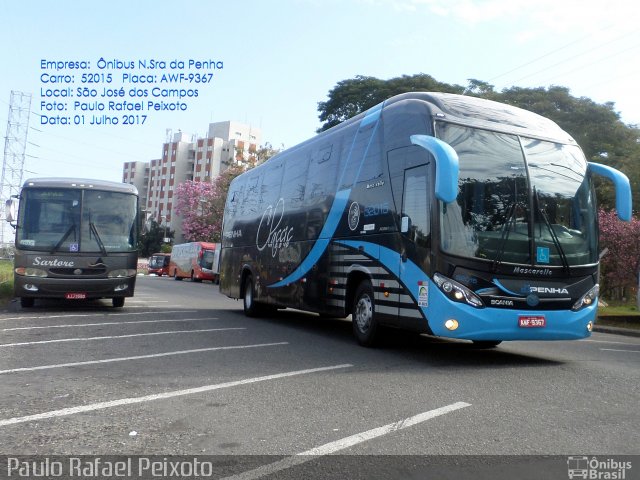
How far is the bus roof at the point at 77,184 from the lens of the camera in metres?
14.8

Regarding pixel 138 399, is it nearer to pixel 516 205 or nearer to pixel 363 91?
pixel 516 205

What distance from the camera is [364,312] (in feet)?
31.8

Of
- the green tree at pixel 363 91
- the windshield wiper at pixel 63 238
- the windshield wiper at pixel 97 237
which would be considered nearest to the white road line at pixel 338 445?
→ the windshield wiper at pixel 97 237

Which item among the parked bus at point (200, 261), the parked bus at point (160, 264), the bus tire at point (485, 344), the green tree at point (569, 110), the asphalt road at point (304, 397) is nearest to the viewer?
the asphalt road at point (304, 397)

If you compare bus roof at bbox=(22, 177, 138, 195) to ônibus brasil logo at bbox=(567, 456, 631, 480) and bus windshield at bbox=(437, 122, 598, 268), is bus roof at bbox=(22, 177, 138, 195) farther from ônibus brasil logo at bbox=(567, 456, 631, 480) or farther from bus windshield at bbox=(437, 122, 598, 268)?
ônibus brasil logo at bbox=(567, 456, 631, 480)

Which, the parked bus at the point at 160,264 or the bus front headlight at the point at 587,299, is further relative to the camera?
the parked bus at the point at 160,264

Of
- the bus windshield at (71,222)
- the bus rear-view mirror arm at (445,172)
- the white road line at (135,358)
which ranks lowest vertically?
the white road line at (135,358)

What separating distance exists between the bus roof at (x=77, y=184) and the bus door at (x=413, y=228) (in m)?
8.86

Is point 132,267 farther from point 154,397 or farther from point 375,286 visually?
point 154,397

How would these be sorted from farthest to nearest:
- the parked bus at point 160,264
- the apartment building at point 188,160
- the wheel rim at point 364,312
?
the apartment building at point 188,160
the parked bus at point 160,264
the wheel rim at point 364,312

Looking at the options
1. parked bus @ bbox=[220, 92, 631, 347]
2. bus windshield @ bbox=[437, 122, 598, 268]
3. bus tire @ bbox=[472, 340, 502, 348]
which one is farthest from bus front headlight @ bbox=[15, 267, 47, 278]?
bus windshield @ bbox=[437, 122, 598, 268]

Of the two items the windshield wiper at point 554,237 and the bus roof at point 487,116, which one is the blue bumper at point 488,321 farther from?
the bus roof at point 487,116

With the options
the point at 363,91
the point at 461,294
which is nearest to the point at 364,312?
the point at 461,294

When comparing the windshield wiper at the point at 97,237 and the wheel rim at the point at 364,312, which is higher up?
the windshield wiper at the point at 97,237
